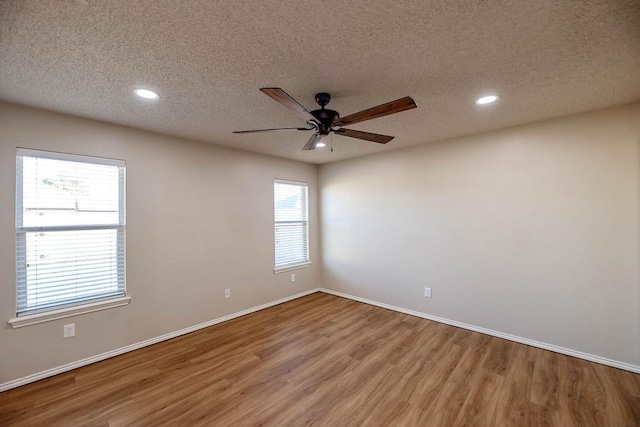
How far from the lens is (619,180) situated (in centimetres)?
255

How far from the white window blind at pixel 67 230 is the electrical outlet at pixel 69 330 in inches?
8.0

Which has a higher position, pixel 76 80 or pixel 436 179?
pixel 76 80

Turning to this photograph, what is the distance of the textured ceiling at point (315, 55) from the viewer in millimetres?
1361

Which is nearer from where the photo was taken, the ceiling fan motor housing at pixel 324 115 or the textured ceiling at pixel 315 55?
the textured ceiling at pixel 315 55

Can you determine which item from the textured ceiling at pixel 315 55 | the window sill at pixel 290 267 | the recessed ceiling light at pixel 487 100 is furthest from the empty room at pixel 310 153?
the window sill at pixel 290 267

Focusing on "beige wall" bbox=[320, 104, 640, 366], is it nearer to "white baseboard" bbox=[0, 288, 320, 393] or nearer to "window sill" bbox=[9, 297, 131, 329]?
"white baseboard" bbox=[0, 288, 320, 393]

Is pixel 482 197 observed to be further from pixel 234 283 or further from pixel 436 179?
pixel 234 283

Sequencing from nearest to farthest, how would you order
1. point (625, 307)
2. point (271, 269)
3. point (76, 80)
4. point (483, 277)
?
1. point (76, 80)
2. point (625, 307)
3. point (483, 277)
4. point (271, 269)

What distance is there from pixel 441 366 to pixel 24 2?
3.79 metres

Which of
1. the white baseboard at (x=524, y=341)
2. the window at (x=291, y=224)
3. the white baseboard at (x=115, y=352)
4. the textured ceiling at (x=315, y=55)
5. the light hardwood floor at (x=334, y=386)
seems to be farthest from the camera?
the window at (x=291, y=224)

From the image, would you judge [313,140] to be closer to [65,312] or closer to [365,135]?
[365,135]

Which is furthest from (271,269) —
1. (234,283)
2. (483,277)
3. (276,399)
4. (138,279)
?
(483,277)

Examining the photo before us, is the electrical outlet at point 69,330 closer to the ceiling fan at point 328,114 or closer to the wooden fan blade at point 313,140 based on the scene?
the ceiling fan at point 328,114

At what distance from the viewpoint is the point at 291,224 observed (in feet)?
15.8
